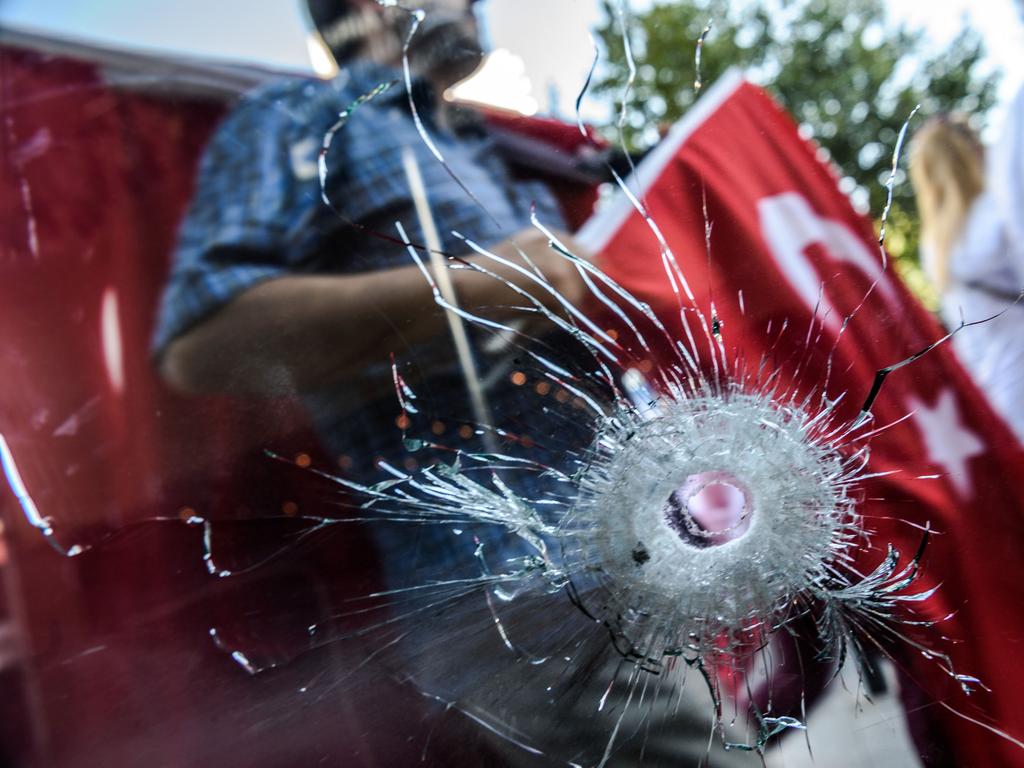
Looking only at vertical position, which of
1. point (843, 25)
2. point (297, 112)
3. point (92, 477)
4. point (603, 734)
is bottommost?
point (603, 734)

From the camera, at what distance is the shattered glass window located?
925 mm

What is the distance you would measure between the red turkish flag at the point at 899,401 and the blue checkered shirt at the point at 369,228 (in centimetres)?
17

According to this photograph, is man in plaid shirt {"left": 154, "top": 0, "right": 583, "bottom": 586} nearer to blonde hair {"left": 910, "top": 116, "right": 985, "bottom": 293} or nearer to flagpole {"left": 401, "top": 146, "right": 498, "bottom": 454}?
flagpole {"left": 401, "top": 146, "right": 498, "bottom": 454}

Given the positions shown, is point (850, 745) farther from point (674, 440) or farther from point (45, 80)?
point (45, 80)

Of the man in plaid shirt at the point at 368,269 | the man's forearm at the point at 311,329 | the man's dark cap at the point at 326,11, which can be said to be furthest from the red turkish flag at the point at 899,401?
the man's dark cap at the point at 326,11

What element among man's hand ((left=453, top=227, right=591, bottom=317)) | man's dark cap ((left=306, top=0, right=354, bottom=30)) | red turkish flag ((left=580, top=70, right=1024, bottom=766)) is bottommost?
red turkish flag ((left=580, top=70, right=1024, bottom=766))

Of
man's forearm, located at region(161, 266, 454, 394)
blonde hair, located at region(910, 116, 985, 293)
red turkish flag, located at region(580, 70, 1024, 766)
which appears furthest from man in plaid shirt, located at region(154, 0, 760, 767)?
blonde hair, located at region(910, 116, 985, 293)

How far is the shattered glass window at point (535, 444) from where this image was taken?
92cm

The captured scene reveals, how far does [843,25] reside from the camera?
1140 mm

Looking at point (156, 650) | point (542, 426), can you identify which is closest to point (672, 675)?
point (542, 426)

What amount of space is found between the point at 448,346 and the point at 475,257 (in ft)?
0.40

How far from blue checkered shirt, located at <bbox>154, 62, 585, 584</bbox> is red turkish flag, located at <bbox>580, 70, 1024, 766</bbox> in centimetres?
17

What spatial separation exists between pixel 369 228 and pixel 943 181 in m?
0.96

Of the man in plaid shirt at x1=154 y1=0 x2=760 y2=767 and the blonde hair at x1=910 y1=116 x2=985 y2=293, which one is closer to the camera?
the man in plaid shirt at x1=154 y1=0 x2=760 y2=767
